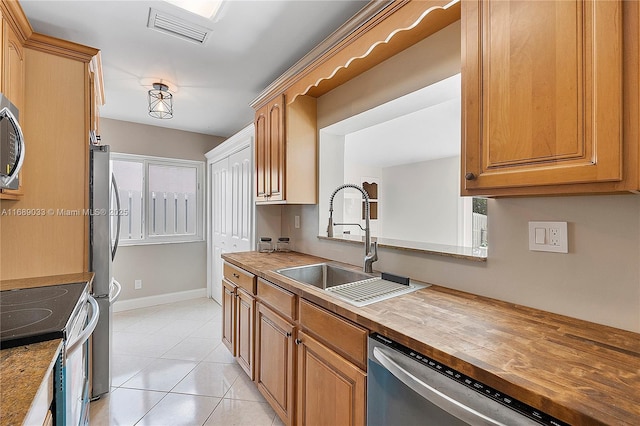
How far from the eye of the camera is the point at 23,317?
114cm

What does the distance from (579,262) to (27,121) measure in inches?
118

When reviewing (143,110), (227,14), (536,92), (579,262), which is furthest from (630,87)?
(143,110)

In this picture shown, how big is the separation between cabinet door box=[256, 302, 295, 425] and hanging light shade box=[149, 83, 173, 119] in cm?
226

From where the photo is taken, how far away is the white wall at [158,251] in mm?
3740

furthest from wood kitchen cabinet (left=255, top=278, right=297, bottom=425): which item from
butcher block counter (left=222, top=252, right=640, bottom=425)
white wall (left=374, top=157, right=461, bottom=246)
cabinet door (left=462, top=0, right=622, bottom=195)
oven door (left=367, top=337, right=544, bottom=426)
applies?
white wall (left=374, top=157, right=461, bottom=246)

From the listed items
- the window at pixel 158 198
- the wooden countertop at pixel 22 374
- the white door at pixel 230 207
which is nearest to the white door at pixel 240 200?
the white door at pixel 230 207

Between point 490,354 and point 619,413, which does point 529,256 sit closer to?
point 490,354

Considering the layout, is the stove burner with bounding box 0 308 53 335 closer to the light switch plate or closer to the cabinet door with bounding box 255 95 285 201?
the cabinet door with bounding box 255 95 285 201

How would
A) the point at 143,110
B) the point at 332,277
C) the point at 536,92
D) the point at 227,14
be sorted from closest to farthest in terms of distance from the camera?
1. the point at 536,92
2. the point at 227,14
3. the point at 332,277
4. the point at 143,110

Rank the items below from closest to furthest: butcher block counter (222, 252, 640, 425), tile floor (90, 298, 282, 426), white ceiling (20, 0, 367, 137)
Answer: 1. butcher block counter (222, 252, 640, 425)
2. white ceiling (20, 0, 367, 137)
3. tile floor (90, 298, 282, 426)

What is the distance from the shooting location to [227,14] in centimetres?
175

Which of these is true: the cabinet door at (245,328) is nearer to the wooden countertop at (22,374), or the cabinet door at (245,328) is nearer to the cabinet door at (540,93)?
the wooden countertop at (22,374)

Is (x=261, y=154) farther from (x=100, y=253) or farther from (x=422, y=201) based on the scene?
(x=422, y=201)

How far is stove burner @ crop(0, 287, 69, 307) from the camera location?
1.35m
